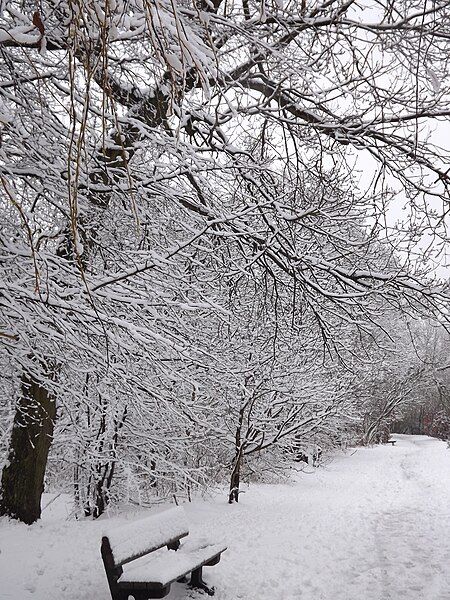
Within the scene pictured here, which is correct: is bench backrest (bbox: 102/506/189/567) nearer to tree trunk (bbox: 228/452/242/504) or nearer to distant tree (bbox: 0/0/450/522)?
distant tree (bbox: 0/0/450/522)

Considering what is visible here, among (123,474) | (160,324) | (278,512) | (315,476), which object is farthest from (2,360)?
(315,476)

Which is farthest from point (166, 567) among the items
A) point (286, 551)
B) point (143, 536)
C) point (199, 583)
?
point (286, 551)

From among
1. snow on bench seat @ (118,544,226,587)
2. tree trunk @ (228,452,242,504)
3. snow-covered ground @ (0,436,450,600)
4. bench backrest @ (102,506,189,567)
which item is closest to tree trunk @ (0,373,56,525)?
snow-covered ground @ (0,436,450,600)

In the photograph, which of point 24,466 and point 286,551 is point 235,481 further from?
point 24,466

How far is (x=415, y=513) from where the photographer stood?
10.8 m

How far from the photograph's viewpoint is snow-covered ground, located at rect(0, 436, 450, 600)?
17.0ft

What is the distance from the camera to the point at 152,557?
4836 millimetres

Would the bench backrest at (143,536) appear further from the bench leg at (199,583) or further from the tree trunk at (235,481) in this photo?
the tree trunk at (235,481)

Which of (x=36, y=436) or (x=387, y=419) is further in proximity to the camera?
(x=387, y=419)

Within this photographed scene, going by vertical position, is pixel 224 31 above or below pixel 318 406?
above

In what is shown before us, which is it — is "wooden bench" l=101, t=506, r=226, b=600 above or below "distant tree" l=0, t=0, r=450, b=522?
below

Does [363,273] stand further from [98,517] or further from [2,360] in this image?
[98,517]

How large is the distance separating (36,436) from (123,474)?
8.08 feet

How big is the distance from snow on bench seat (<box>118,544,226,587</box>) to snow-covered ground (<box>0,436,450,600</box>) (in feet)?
1.26
